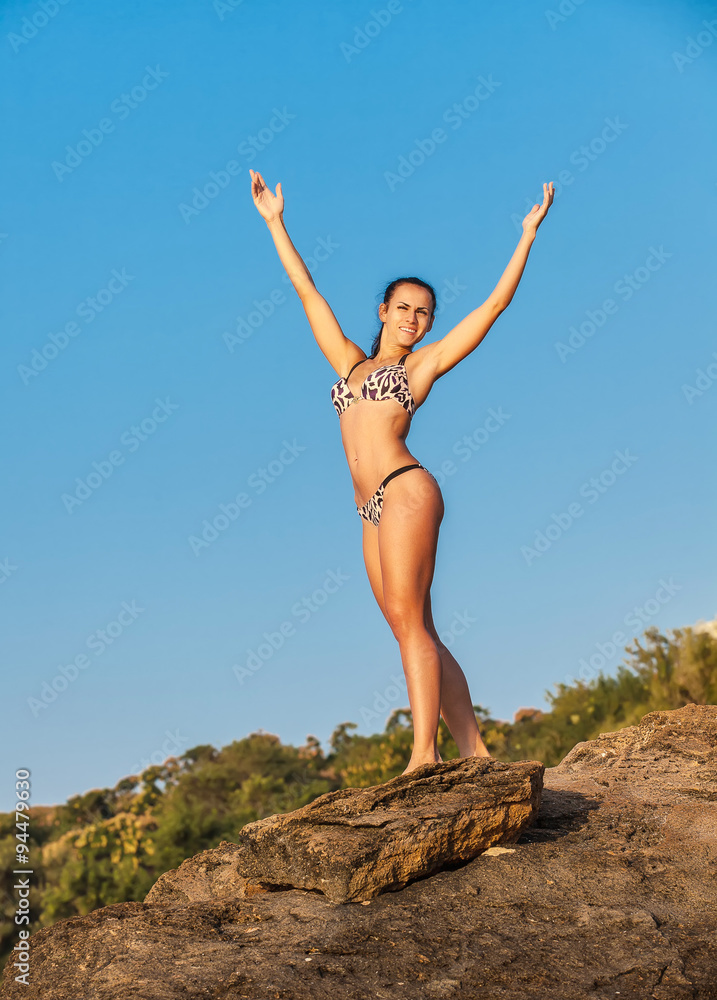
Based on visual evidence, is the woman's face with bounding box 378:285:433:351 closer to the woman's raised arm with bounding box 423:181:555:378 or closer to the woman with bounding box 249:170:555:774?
the woman with bounding box 249:170:555:774

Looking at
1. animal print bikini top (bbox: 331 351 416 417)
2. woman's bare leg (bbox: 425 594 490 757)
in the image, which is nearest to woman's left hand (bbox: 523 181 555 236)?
animal print bikini top (bbox: 331 351 416 417)

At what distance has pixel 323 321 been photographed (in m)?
6.67

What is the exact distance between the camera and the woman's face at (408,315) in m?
6.46

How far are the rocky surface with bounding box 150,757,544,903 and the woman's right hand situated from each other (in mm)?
4158

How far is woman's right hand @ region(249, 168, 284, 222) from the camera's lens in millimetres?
6934

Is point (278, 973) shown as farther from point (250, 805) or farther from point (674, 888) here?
point (250, 805)

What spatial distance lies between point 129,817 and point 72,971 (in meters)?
15.2

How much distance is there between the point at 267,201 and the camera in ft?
22.9

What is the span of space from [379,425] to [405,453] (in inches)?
9.9

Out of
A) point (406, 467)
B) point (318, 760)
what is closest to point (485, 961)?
point (406, 467)

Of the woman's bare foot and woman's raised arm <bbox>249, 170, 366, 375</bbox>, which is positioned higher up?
woman's raised arm <bbox>249, 170, 366, 375</bbox>

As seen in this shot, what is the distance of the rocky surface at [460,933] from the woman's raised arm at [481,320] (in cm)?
303

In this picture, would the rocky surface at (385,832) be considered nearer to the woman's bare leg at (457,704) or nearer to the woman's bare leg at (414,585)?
the woman's bare leg at (414,585)

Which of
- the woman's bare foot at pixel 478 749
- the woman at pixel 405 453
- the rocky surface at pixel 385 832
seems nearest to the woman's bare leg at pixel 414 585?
the woman at pixel 405 453
